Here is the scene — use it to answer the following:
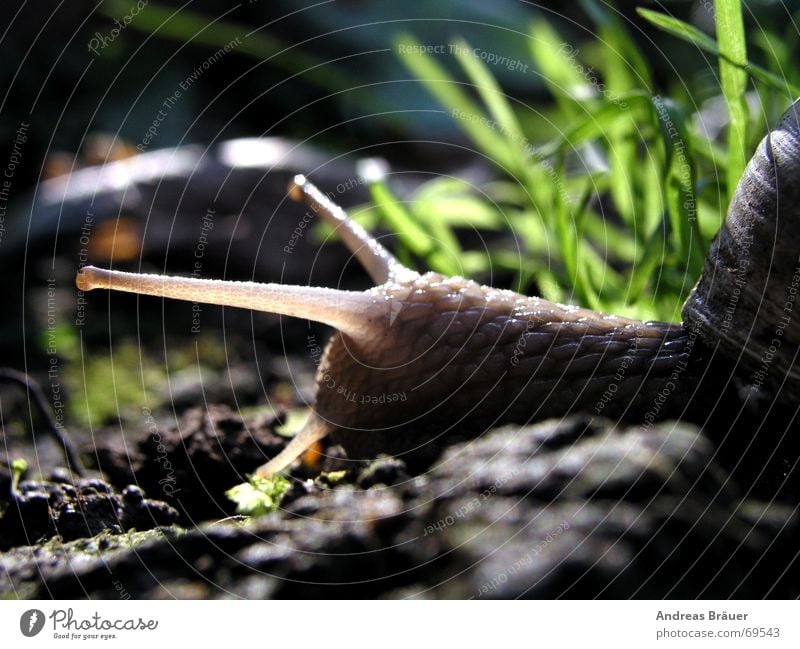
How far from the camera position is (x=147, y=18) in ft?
11.7

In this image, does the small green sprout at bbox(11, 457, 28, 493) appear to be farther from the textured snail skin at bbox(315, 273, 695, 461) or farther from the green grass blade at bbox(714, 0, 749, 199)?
the green grass blade at bbox(714, 0, 749, 199)

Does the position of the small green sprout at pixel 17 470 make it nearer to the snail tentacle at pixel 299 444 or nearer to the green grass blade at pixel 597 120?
the snail tentacle at pixel 299 444

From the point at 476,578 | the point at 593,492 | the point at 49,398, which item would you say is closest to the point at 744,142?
the point at 593,492

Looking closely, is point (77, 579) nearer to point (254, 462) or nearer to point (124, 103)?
point (254, 462)

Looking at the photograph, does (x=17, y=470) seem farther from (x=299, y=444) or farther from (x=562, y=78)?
(x=562, y=78)

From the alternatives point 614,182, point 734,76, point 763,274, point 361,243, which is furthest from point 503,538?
point 614,182

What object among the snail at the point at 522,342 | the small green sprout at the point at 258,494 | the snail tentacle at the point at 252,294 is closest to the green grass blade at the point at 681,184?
the snail at the point at 522,342

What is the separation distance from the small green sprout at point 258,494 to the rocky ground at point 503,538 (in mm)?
124

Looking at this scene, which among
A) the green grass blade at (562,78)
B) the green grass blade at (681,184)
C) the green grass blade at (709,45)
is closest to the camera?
the green grass blade at (709,45)
